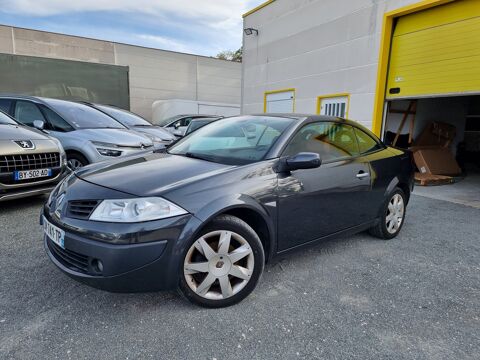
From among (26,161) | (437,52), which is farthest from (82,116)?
(437,52)

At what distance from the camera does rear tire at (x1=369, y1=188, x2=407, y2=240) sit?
3.69 metres

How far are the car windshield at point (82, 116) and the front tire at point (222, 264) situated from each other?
14.0ft

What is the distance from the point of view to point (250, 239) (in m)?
2.37

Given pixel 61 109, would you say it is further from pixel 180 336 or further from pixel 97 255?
pixel 180 336

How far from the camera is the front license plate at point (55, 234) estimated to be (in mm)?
2171

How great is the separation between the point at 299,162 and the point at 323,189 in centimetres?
47

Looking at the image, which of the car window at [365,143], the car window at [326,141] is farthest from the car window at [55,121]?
the car window at [365,143]

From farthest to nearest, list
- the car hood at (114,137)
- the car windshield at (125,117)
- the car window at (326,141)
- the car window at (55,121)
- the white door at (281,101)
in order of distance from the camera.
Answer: the white door at (281,101) → the car windshield at (125,117) → the car window at (55,121) → the car hood at (114,137) → the car window at (326,141)

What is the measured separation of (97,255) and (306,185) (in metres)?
1.64

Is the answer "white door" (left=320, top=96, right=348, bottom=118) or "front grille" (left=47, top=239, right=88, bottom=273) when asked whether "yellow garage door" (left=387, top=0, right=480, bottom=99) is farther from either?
"front grille" (left=47, top=239, right=88, bottom=273)

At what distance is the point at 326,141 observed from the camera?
3186 mm

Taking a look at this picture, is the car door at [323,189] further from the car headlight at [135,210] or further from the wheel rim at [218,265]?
the car headlight at [135,210]

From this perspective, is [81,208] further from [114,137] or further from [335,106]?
[335,106]

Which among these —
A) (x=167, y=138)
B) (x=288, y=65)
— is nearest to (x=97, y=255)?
(x=167, y=138)
